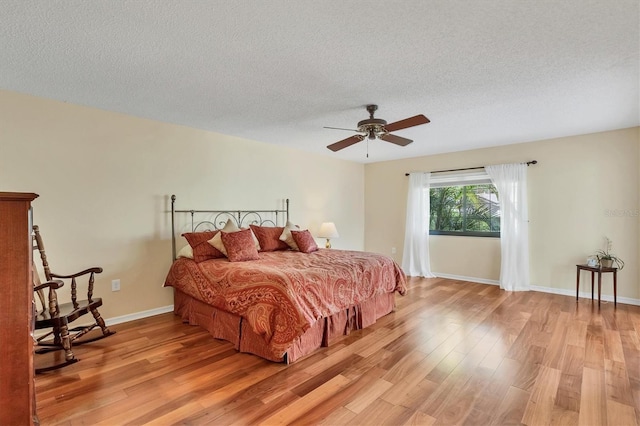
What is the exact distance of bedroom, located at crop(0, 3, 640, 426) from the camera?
2.94 metres

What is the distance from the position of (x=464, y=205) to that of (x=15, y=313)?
5.82 metres

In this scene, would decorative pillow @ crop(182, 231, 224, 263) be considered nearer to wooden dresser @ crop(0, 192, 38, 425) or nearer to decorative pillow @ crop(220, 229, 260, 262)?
decorative pillow @ crop(220, 229, 260, 262)

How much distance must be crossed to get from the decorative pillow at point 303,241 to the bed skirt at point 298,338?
3.86 feet

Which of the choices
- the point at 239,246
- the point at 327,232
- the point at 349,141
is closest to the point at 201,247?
the point at 239,246

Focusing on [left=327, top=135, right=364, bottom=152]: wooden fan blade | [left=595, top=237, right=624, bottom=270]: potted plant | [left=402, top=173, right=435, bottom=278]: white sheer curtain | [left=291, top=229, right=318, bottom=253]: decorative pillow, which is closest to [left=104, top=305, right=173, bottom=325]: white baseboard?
Result: [left=291, top=229, right=318, bottom=253]: decorative pillow

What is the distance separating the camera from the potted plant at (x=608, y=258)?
3.93 meters

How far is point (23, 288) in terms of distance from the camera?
1274 millimetres

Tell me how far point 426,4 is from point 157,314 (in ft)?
12.9

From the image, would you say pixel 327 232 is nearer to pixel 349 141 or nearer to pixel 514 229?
pixel 349 141

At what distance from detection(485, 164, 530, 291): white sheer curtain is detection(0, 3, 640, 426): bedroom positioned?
0.51 ft

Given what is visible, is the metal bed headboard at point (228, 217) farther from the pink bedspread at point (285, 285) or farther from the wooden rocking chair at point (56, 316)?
the wooden rocking chair at point (56, 316)

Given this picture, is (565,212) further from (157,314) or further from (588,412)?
(157,314)

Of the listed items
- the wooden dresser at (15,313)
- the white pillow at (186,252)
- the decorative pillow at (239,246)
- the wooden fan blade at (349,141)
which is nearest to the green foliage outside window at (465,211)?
the wooden fan blade at (349,141)

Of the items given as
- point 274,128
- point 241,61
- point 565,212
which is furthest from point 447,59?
point 565,212
